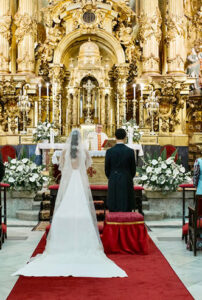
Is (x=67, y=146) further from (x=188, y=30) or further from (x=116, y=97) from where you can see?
(x=188, y=30)

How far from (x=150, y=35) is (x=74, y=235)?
14.3m

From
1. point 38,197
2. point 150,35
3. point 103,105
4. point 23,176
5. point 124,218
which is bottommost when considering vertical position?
point 38,197

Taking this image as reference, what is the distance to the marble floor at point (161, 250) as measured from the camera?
562cm

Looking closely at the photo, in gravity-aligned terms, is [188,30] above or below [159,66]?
above

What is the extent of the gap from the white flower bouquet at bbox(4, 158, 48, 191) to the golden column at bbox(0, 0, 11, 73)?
929cm

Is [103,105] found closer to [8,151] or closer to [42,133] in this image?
[8,151]

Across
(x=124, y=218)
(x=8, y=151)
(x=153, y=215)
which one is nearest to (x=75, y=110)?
(x=8, y=151)

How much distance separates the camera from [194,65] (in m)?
19.8

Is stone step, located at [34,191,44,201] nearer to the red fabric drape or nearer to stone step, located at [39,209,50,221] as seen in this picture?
stone step, located at [39,209,50,221]

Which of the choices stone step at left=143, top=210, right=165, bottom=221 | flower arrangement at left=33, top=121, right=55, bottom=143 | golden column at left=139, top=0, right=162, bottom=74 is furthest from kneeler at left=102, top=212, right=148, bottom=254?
golden column at left=139, top=0, right=162, bottom=74

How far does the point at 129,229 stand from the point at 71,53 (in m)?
14.8

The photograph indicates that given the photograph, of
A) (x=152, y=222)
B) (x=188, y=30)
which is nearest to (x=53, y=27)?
(x=188, y=30)

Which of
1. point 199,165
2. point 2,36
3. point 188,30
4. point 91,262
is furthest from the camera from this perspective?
point 188,30

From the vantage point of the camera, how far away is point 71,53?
817 inches
